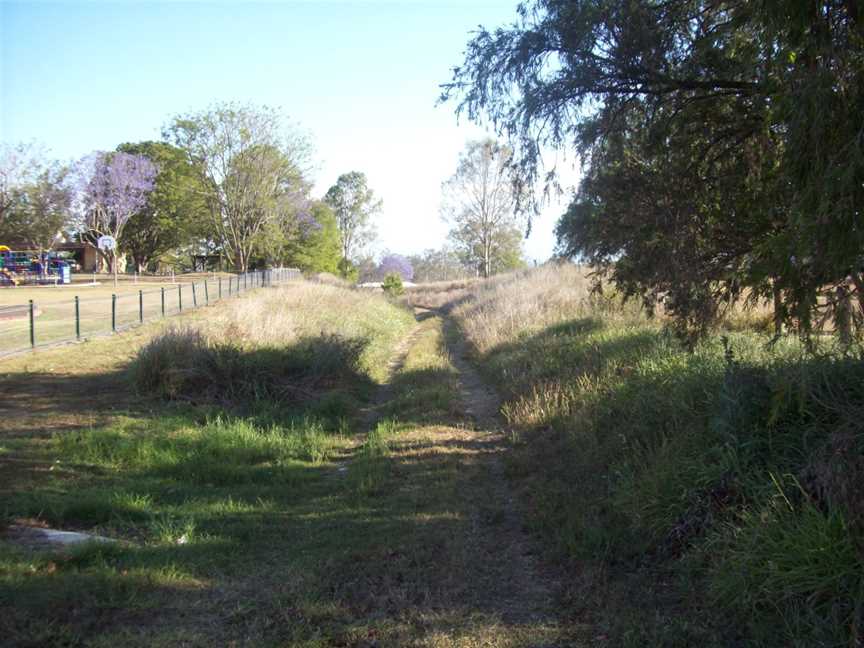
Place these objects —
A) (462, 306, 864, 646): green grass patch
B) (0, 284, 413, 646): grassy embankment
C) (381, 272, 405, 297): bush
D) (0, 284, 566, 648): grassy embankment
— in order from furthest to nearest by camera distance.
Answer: (381, 272, 405, 297): bush, (0, 284, 413, 646): grassy embankment, (0, 284, 566, 648): grassy embankment, (462, 306, 864, 646): green grass patch

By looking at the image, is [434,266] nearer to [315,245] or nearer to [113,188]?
[315,245]

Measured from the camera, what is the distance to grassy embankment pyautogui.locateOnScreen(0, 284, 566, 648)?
12.8 feet

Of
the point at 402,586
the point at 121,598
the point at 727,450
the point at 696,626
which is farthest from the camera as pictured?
the point at 727,450

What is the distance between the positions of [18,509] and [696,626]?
5.43 m

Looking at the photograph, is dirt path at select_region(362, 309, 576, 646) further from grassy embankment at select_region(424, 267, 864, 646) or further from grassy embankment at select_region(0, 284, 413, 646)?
grassy embankment at select_region(0, 284, 413, 646)

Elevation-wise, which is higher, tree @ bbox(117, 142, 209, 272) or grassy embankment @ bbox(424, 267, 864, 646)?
tree @ bbox(117, 142, 209, 272)

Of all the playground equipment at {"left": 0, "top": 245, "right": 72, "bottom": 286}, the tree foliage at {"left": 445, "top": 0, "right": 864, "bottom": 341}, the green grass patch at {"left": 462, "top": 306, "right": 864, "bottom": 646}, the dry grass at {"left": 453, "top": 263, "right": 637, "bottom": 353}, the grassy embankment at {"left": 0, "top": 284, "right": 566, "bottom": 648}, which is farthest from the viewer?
the playground equipment at {"left": 0, "top": 245, "right": 72, "bottom": 286}

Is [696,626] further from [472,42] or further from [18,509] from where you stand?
[472,42]

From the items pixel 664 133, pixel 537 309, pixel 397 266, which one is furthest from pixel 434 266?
pixel 664 133

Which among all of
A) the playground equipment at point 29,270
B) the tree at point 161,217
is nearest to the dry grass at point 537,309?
the playground equipment at point 29,270

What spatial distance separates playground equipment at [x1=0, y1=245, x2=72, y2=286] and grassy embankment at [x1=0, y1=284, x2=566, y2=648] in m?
36.0

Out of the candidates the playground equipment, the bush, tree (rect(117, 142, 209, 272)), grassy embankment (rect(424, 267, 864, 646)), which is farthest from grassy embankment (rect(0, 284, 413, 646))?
tree (rect(117, 142, 209, 272))

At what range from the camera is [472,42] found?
721 cm

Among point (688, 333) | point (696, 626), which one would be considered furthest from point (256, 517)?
point (688, 333)
